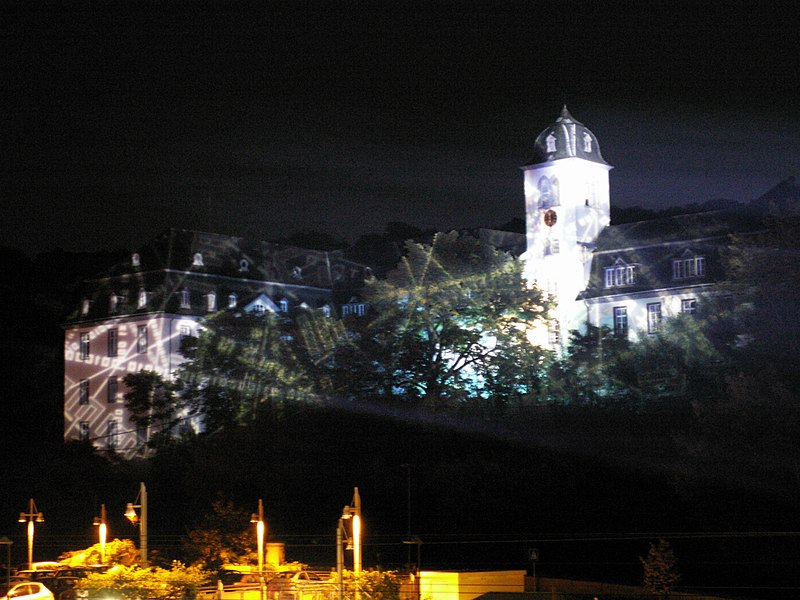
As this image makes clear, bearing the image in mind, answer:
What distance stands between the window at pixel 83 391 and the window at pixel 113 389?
201 cm

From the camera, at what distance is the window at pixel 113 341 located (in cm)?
8388

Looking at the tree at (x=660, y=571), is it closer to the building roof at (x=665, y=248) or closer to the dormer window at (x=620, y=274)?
the building roof at (x=665, y=248)

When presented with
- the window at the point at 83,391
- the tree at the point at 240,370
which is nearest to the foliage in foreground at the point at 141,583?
the tree at the point at 240,370

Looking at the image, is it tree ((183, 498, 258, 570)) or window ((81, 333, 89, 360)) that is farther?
window ((81, 333, 89, 360))

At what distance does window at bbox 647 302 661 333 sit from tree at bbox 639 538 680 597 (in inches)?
938

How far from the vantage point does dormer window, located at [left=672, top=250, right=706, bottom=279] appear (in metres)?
72.8

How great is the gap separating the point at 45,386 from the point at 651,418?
4261cm

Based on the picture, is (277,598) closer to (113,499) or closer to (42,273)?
(113,499)

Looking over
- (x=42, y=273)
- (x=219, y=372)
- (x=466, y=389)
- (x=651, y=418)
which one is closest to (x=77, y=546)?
(x=219, y=372)

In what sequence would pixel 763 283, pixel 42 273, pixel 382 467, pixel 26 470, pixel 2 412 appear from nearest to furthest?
pixel 763 283
pixel 382 467
pixel 26 470
pixel 2 412
pixel 42 273

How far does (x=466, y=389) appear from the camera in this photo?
222 ft

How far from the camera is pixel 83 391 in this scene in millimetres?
84812

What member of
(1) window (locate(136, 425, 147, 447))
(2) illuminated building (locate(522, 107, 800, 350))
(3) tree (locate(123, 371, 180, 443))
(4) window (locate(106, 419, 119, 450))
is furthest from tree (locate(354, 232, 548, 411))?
(4) window (locate(106, 419, 119, 450))

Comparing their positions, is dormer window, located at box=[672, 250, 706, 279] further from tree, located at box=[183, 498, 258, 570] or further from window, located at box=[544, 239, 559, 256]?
tree, located at box=[183, 498, 258, 570]
